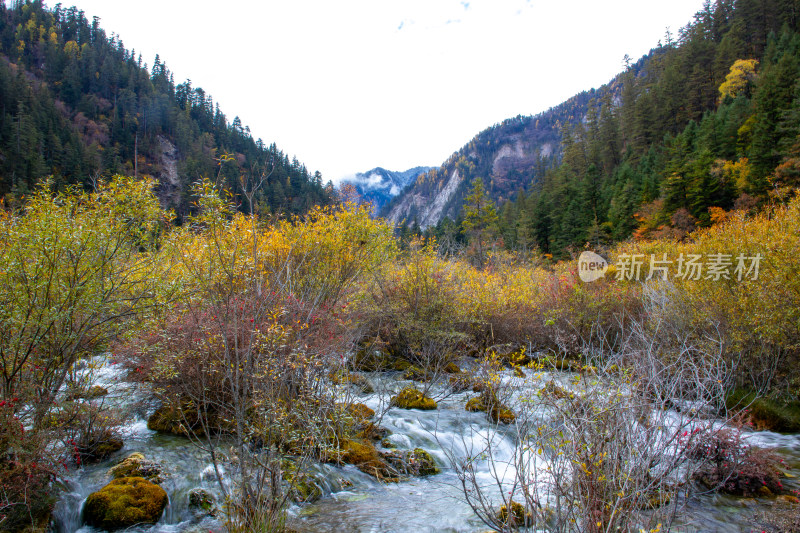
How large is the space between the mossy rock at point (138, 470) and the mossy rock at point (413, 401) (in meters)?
5.64

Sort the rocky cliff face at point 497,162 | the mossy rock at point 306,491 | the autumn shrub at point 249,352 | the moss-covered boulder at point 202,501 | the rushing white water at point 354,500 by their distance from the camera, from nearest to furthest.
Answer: the autumn shrub at point 249,352 < the rushing white water at point 354,500 < the moss-covered boulder at point 202,501 < the mossy rock at point 306,491 < the rocky cliff face at point 497,162

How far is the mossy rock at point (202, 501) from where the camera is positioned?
6.12m

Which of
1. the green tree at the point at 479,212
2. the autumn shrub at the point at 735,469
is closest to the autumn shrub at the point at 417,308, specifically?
the autumn shrub at the point at 735,469

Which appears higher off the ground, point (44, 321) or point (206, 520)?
point (44, 321)

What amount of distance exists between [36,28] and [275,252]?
13483 centimetres

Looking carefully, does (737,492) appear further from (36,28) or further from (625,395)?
(36,28)

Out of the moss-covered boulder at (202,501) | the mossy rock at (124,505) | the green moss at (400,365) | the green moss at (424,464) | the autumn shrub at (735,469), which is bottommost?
the green moss at (400,365)

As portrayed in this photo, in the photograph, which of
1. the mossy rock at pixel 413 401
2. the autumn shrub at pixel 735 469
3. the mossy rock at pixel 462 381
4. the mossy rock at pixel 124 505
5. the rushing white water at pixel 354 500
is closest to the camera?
the mossy rock at pixel 124 505

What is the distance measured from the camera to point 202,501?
626cm

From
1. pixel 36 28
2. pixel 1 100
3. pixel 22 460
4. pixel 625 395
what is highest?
pixel 36 28

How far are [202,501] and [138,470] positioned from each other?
129 centimetres

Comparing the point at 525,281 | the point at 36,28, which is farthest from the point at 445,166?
the point at 525,281

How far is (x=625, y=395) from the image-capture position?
4363mm

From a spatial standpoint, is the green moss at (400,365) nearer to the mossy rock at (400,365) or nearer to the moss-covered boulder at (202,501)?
the mossy rock at (400,365)
